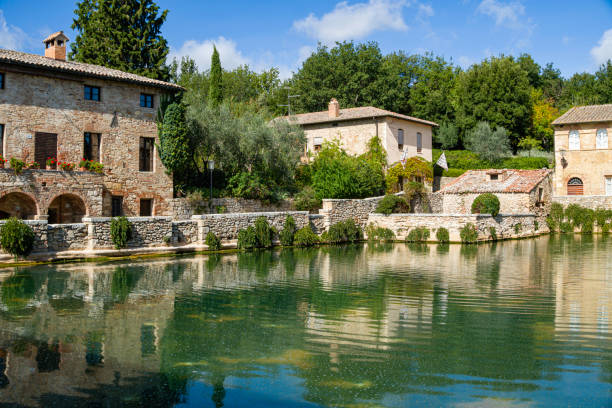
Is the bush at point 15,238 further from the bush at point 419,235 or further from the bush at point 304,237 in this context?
the bush at point 419,235

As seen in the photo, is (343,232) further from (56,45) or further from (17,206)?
(56,45)

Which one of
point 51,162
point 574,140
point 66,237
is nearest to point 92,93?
point 51,162

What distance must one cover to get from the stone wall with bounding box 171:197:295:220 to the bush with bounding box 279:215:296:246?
421 cm

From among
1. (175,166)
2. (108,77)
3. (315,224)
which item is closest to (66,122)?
(108,77)

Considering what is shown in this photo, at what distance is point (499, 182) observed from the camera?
34906 mm

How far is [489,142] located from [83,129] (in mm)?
32483

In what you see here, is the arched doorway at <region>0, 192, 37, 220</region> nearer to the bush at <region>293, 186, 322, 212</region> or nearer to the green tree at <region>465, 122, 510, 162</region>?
the bush at <region>293, 186, 322, 212</region>

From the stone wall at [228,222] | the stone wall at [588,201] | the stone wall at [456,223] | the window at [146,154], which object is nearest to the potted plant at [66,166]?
the window at [146,154]

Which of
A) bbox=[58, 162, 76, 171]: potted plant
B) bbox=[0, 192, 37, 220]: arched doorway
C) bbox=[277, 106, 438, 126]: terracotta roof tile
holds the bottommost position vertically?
bbox=[0, 192, 37, 220]: arched doorway

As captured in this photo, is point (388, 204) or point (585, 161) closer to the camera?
point (388, 204)

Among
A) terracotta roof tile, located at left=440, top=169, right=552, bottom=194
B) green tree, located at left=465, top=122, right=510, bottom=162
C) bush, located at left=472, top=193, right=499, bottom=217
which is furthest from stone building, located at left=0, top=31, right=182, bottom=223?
green tree, located at left=465, top=122, right=510, bottom=162

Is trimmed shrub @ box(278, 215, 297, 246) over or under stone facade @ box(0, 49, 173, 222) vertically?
under

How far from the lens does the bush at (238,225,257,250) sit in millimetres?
24125

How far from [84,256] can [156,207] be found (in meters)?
8.03
